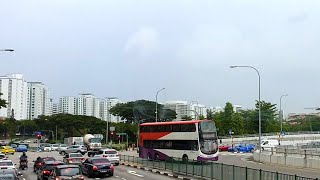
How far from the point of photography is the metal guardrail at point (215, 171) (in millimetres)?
18983

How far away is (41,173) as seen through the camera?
95.2 feet

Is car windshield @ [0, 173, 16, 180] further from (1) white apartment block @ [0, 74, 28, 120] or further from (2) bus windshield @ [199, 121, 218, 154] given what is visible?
(1) white apartment block @ [0, 74, 28, 120]

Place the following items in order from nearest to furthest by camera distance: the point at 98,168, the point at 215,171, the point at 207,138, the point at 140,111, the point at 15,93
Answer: the point at 215,171 → the point at 98,168 → the point at 207,138 → the point at 140,111 → the point at 15,93

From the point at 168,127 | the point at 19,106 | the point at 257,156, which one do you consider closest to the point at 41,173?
the point at 168,127

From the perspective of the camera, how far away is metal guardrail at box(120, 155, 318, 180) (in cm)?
1898

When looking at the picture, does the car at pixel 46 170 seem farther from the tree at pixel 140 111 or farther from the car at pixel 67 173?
the tree at pixel 140 111

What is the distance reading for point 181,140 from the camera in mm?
40562

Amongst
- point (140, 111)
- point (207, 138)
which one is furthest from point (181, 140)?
point (140, 111)

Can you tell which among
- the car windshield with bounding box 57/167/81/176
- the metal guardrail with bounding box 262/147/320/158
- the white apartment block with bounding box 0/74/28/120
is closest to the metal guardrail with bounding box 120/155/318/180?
the car windshield with bounding box 57/167/81/176

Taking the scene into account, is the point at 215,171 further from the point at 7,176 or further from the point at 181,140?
the point at 181,140

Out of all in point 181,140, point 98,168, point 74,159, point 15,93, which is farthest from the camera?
point 15,93

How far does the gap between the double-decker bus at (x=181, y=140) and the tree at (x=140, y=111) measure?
86040 mm

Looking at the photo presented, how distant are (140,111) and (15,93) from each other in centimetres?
6481

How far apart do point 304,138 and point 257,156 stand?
56811 millimetres
